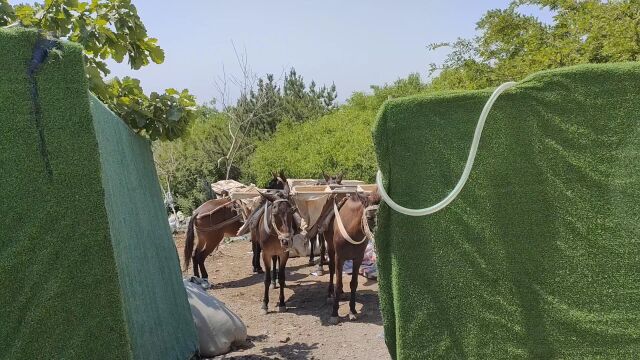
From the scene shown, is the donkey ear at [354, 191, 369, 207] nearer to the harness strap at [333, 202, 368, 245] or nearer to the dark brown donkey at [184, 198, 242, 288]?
the harness strap at [333, 202, 368, 245]

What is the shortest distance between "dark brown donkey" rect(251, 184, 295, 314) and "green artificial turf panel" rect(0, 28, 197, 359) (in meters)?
5.04

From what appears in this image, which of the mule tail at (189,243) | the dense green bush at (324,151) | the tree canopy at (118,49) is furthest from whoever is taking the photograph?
the dense green bush at (324,151)

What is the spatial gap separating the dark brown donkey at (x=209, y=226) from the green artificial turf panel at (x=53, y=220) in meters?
7.80

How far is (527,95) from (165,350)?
3410 millimetres

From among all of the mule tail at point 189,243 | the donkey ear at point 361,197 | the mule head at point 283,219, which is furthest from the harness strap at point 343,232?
Answer: the mule tail at point 189,243

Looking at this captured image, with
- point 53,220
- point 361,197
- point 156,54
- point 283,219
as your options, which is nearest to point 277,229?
point 283,219

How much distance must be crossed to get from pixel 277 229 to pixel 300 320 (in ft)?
4.62

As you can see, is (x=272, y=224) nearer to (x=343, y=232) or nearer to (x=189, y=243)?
(x=343, y=232)

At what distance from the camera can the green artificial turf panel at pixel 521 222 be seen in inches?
110

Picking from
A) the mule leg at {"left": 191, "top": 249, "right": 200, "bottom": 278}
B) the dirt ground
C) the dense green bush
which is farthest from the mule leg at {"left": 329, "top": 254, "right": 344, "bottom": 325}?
the dense green bush

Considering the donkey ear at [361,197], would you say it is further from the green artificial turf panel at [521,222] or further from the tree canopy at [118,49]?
the green artificial turf panel at [521,222]

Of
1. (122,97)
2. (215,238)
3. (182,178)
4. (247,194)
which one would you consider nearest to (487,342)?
(122,97)

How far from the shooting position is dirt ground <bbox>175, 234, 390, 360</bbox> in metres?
6.59

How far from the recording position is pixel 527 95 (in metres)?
2.89
